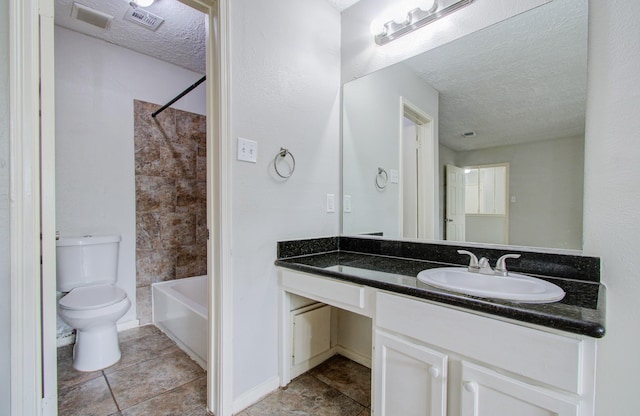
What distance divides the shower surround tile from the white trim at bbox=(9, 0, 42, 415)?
1.71m

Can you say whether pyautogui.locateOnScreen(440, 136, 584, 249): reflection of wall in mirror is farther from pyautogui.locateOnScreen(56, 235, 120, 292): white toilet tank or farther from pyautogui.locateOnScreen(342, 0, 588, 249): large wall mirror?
pyautogui.locateOnScreen(56, 235, 120, 292): white toilet tank

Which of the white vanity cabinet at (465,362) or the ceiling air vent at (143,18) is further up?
the ceiling air vent at (143,18)

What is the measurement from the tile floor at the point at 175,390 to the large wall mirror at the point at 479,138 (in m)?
0.92

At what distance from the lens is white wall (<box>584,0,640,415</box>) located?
37.8 inches

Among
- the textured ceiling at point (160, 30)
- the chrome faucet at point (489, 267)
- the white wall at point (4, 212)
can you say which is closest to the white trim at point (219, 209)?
the white wall at point (4, 212)

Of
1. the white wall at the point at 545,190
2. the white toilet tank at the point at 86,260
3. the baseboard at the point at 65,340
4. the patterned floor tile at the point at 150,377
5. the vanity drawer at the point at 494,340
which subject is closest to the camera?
the vanity drawer at the point at 494,340

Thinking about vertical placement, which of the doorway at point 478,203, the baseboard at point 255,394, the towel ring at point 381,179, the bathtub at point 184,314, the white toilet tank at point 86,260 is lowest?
the baseboard at point 255,394

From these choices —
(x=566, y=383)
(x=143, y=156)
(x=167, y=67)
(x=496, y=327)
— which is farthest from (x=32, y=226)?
(x=167, y=67)

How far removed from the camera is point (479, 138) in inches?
56.7

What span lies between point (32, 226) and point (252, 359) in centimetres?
110

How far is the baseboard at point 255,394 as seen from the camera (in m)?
1.42

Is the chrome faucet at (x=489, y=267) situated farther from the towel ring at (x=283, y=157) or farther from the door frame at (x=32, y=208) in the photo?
the door frame at (x=32, y=208)

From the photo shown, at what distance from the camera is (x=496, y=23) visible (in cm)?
132

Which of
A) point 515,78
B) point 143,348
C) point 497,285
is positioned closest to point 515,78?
point 515,78
